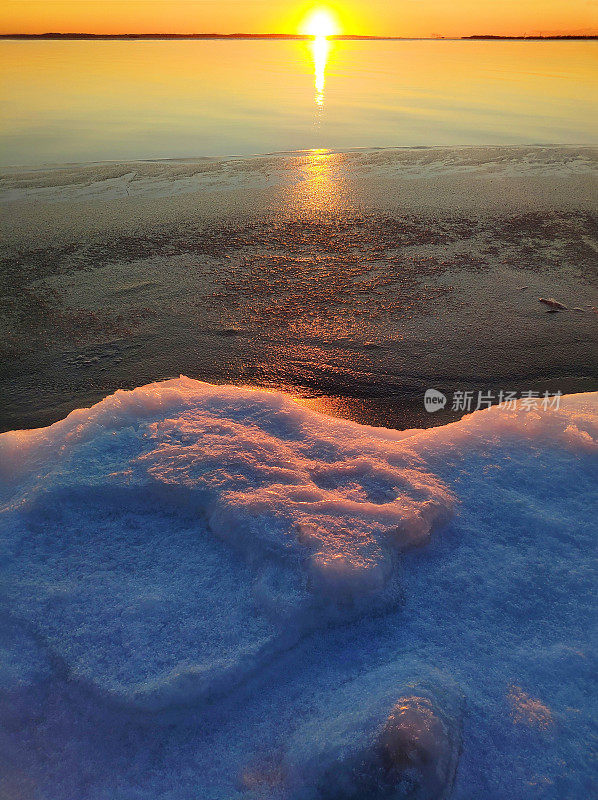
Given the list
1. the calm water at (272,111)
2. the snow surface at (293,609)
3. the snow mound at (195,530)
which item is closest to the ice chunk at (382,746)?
the snow surface at (293,609)

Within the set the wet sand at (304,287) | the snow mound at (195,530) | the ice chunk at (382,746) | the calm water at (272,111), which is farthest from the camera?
the calm water at (272,111)

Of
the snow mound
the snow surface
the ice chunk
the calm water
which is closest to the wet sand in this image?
the snow mound

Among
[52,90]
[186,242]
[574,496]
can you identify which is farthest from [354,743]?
[52,90]

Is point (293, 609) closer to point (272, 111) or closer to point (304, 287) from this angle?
point (304, 287)

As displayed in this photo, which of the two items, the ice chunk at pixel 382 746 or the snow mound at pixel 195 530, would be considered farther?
the snow mound at pixel 195 530

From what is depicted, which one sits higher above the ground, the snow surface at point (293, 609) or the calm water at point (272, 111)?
the calm water at point (272, 111)

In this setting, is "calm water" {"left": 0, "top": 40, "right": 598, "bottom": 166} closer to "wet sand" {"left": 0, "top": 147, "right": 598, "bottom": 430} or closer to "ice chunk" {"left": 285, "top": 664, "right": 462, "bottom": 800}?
"wet sand" {"left": 0, "top": 147, "right": 598, "bottom": 430}

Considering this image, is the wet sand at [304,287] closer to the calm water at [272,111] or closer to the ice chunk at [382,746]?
the ice chunk at [382,746]

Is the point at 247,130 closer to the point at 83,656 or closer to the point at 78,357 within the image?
the point at 78,357
